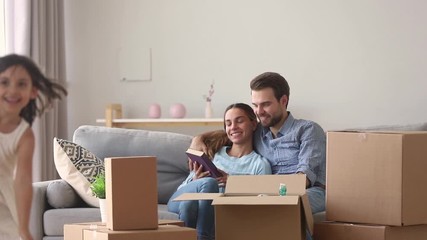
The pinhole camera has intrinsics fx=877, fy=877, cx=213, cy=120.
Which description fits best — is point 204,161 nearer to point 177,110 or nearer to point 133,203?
point 133,203

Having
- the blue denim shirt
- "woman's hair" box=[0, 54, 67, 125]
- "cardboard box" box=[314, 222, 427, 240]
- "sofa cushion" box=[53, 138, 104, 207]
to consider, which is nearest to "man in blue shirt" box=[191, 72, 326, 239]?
the blue denim shirt

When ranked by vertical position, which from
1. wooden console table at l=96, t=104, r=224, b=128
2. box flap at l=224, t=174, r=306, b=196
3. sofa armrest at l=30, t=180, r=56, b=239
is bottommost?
sofa armrest at l=30, t=180, r=56, b=239

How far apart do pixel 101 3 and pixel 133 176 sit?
10.1 ft

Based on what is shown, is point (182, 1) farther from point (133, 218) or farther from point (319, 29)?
point (133, 218)

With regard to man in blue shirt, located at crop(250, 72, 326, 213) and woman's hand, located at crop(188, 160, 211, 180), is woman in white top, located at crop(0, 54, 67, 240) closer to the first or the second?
woman's hand, located at crop(188, 160, 211, 180)

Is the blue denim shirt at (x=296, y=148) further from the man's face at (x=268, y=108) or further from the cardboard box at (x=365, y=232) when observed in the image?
the cardboard box at (x=365, y=232)

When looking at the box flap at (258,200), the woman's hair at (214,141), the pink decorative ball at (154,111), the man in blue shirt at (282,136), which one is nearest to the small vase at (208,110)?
the pink decorative ball at (154,111)

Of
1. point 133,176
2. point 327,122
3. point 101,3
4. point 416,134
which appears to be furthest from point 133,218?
point 101,3

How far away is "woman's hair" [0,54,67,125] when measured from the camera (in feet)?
6.44

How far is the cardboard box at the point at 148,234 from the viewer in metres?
2.88

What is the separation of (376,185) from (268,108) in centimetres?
82

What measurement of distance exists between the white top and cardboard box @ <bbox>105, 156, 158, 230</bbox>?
0.91 metres

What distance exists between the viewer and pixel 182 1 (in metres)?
5.68

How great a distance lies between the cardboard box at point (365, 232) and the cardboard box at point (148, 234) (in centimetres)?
77
